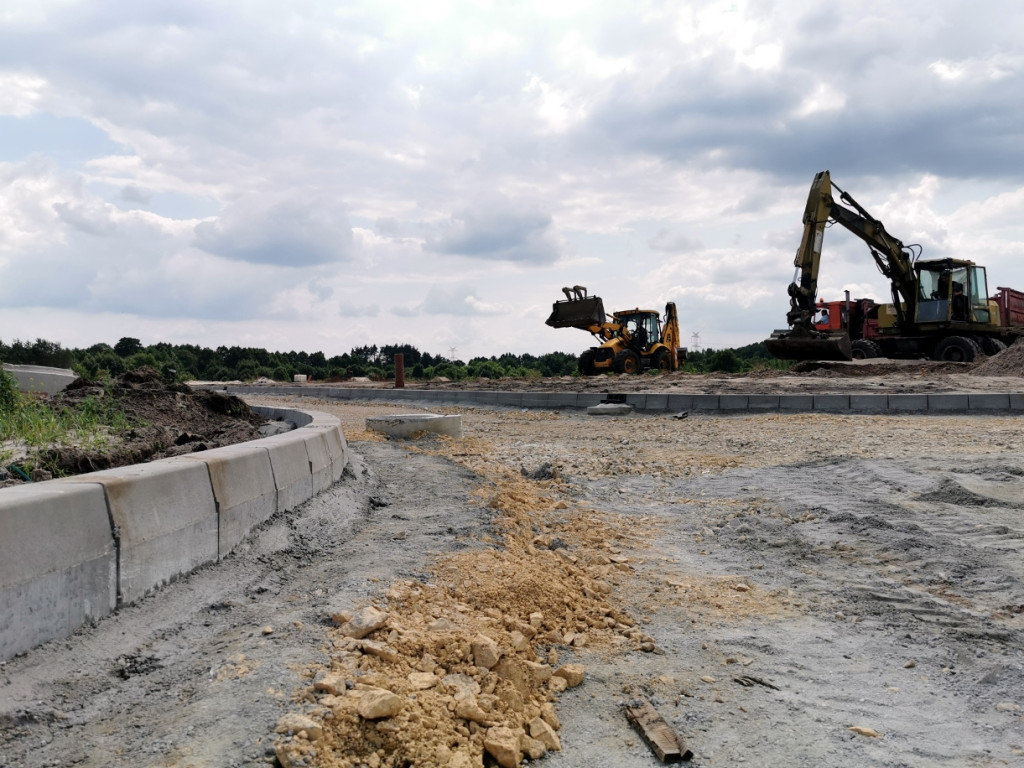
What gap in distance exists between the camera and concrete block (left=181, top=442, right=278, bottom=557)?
13.6ft

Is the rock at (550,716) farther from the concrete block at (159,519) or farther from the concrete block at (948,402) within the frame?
the concrete block at (948,402)

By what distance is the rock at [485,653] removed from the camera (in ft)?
9.50

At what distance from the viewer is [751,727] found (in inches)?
107

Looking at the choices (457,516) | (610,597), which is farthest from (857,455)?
(610,597)

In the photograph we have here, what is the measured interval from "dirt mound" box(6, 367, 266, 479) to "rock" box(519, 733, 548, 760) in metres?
3.83

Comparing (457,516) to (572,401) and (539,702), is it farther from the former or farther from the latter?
(572,401)

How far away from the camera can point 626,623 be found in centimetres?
363

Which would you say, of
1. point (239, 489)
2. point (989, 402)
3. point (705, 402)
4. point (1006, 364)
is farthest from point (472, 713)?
point (1006, 364)

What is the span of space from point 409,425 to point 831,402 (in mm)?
7740

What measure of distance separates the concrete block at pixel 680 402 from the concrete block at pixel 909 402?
3.53 meters

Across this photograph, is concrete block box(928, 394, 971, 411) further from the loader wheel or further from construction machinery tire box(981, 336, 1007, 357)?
the loader wheel

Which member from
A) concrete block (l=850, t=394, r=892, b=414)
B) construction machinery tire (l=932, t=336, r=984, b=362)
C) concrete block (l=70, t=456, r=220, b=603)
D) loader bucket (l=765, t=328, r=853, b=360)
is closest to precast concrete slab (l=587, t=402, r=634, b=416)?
concrete block (l=850, t=394, r=892, b=414)

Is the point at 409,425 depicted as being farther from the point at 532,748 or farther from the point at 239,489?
the point at 532,748

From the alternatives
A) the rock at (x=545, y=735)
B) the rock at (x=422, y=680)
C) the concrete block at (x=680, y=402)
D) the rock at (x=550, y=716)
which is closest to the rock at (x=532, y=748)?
the rock at (x=545, y=735)
